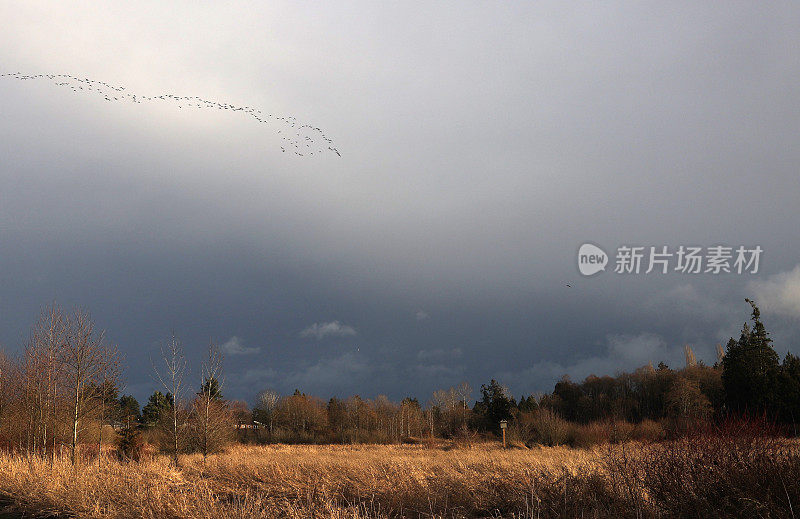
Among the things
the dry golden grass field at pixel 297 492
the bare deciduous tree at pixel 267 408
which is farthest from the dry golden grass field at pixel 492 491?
the bare deciduous tree at pixel 267 408

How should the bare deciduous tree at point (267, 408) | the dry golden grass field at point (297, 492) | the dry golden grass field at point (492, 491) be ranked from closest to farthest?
the dry golden grass field at point (492, 491), the dry golden grass field at point (297, 492), the bare deciduous tree at point (267, 408)

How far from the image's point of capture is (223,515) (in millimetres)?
8430

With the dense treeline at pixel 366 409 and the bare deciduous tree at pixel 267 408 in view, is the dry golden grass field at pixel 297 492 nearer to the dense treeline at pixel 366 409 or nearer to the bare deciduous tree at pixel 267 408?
the dense treeline at pixel 366 409

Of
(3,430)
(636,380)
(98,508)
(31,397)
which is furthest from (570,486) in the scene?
(636,380)

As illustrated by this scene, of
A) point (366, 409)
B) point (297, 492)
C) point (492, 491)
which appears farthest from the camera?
point (366, 409)

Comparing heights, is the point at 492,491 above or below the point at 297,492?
below

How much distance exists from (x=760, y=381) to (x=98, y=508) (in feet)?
173

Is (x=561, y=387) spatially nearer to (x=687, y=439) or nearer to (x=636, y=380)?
(x=636, y=380)

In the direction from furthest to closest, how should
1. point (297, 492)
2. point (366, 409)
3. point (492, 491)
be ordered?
point (366, 409) → point (297, 492) → point (492, 491)

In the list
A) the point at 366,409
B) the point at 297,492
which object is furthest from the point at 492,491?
the point at 366,409

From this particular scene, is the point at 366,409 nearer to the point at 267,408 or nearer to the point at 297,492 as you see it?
the point at 267,408

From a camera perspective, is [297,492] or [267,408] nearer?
[297,492]

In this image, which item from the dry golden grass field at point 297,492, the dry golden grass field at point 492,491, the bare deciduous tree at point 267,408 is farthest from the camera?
the bare deciduous tree at point 267,408

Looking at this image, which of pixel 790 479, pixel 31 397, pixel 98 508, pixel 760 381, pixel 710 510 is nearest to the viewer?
pixel 790 479
